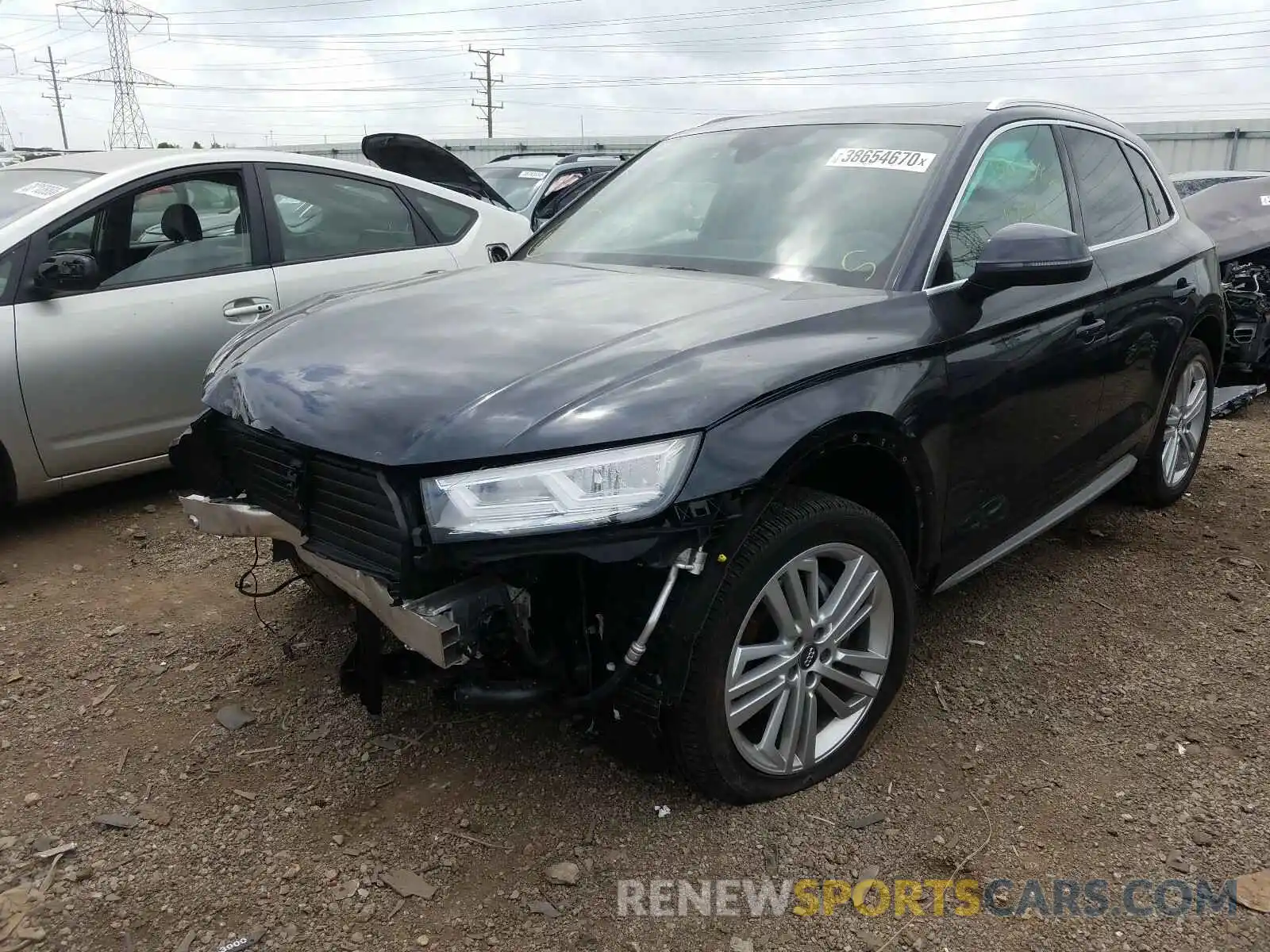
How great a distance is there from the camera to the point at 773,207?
3102 millimetres

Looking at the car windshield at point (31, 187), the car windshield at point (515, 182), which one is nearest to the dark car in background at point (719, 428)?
the car windshield at point (31, 187)

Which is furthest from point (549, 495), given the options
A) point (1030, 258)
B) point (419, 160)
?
point (419, 160)

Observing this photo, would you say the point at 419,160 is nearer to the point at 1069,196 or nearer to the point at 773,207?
the point at 773,207

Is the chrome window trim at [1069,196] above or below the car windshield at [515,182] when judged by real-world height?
above

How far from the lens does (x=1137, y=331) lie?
365cm

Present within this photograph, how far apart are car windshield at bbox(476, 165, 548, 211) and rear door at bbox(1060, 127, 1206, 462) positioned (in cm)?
722

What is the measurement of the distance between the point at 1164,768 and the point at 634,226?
2.30 meters

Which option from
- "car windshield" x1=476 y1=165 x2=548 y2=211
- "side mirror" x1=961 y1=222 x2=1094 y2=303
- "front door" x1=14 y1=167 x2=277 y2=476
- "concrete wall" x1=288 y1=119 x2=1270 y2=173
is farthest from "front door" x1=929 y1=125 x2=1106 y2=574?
"concrete wall" x1=288 y1=119 x2=1270 y2=173

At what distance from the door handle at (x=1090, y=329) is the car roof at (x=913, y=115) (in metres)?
0.72

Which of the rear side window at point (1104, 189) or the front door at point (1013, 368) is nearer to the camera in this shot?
the front door at point (1013, 368)

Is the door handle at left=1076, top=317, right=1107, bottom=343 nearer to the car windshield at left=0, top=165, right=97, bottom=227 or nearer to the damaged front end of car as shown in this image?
the damaged front end of car

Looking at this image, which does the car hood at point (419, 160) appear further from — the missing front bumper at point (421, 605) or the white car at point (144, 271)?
the missing front bumper at point (421, 605)

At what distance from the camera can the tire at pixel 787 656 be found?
218cm

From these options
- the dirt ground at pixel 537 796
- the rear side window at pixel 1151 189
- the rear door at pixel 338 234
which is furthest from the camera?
the rear door at pixel 338 234
